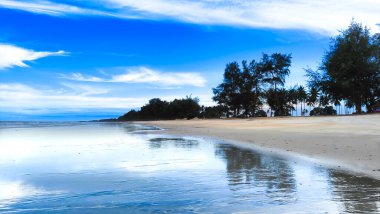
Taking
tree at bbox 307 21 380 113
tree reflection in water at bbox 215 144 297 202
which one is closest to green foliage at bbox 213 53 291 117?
tree at bbox 307 21 380 113

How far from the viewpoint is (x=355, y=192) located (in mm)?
5527

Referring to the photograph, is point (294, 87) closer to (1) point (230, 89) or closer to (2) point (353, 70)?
(1) point (230, 89)

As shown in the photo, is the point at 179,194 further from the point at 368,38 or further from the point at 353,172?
the point at 368,38

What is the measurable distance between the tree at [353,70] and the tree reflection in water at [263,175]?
3249 cm

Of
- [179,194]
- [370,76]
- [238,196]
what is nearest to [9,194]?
[179,194]

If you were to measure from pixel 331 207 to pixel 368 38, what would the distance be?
41663 millimetres

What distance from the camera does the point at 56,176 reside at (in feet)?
24.9

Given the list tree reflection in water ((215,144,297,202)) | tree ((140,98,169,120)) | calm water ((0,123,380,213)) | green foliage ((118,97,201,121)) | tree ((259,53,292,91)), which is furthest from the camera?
tree ((140,98,169,120))

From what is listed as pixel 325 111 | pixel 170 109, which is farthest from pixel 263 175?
pixel 170 109

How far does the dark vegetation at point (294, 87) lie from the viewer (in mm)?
39344

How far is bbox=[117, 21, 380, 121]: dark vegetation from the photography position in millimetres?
39344

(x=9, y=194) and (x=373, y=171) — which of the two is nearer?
(x=9, y=194)

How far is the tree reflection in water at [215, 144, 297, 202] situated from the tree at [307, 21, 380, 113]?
32489mm

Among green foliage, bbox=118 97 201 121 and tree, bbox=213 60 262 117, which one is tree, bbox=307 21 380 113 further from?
green foliage, bbox=118 97 201 121
